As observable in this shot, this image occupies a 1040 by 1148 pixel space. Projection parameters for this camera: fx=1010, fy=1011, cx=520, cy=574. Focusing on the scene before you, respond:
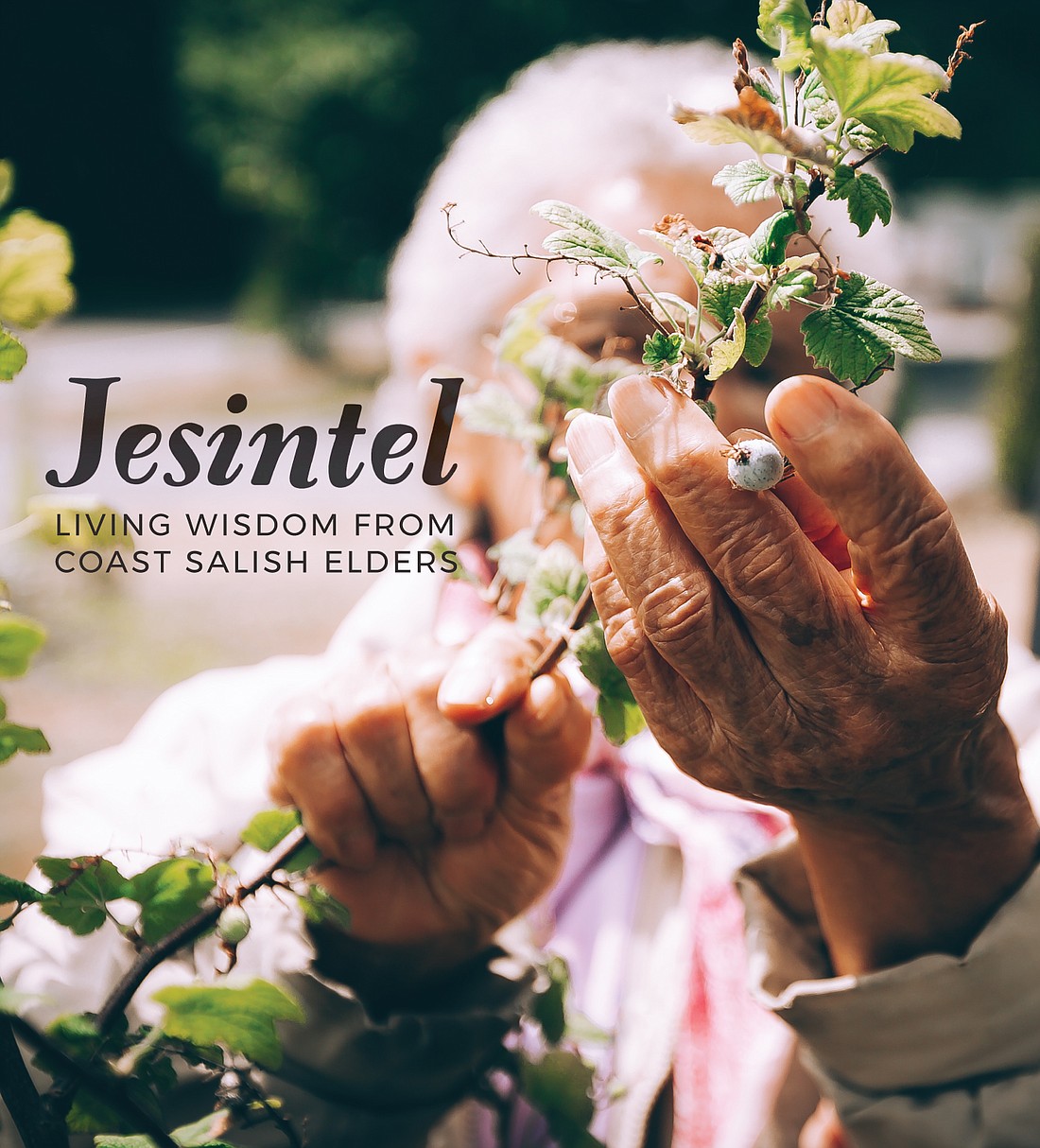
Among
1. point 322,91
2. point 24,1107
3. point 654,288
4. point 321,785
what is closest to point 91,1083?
point 24,1107

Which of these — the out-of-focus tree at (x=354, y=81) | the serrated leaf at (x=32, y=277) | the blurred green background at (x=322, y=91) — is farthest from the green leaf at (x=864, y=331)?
the out-of-focus tree at (x=354, y=81)

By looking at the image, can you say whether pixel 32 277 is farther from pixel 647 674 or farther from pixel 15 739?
pixel 647 674

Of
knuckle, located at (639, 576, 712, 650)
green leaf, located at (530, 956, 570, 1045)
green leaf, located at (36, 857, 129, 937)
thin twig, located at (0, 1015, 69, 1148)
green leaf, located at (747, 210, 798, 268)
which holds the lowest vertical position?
green leaf, located at (530, 956, 570, 1045)

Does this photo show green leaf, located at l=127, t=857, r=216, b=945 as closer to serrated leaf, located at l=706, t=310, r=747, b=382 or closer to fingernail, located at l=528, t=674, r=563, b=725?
fingernail, located at l=528, t=674, r=563, b=725

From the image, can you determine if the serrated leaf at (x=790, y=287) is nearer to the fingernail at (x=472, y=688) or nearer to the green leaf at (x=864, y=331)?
the green leaf at (x=864, y=331)

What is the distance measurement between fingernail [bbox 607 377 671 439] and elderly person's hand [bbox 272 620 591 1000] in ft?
0.86

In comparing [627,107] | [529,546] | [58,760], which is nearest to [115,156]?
[58,760]

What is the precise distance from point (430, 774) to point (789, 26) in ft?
1.92

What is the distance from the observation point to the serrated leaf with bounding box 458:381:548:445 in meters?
0.81

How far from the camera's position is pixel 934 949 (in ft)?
3.07

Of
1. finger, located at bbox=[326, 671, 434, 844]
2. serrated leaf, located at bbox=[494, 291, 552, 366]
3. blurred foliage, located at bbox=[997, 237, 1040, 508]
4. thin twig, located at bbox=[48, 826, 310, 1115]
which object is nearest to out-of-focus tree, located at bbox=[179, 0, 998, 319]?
blurred foliage, located at bbox=[997, 237, 1040, 508]

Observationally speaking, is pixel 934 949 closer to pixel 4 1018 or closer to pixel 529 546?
pixel 529 546

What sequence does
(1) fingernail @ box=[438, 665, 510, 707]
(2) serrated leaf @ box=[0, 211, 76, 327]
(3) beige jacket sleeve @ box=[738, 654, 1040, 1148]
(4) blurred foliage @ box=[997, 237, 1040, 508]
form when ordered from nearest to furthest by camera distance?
(2) serrated leaf @ box=[0, 211, 76, 327] < (1) fingernail @ box=[438, 665, 510, 707] < (3) beige jacket sleeve @ box=[738, 654, 1040, 1148] < (4) blurred foliage @ box=[997, 237, 1040, 508]

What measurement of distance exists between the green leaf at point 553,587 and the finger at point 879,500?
21cm
